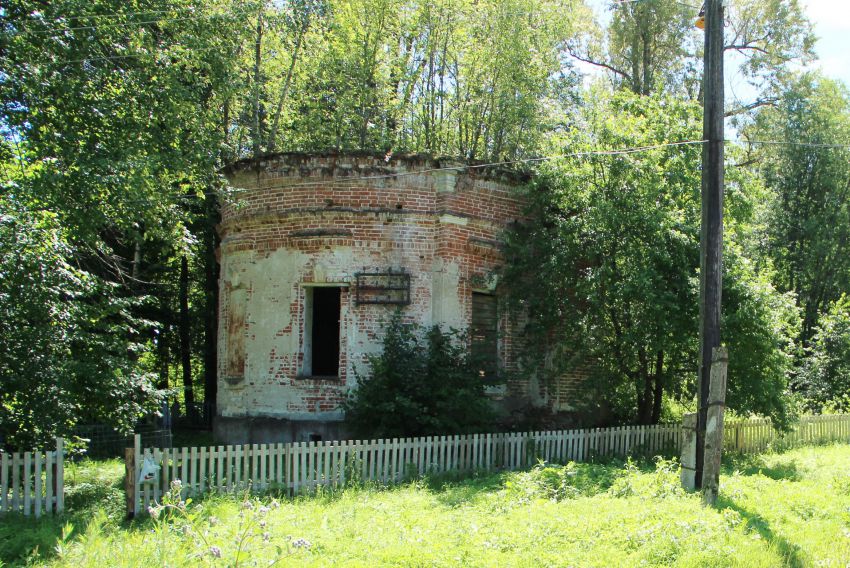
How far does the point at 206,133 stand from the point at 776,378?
1126 centimetres

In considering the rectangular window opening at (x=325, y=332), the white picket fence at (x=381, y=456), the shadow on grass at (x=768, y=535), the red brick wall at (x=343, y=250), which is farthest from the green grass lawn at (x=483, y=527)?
the rectangular window opening at (x=325, y=332)

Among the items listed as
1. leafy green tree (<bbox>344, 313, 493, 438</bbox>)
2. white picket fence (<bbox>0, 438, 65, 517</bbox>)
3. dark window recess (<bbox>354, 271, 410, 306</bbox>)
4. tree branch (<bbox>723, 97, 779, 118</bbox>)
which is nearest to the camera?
white picket fence (<bbox>0, 438, 65, 517</bbox>)

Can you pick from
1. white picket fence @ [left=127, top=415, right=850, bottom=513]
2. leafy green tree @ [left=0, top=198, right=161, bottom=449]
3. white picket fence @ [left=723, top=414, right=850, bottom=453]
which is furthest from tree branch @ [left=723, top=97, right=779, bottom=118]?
leafy green tree @ [left=0, top=198, right=161, bottom=449]

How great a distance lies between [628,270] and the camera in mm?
13492

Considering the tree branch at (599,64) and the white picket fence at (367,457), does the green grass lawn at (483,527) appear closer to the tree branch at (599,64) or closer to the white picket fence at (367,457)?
the white picket fence at (367,457)

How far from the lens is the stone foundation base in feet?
44.7

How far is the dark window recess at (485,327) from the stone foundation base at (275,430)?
306 centimetres

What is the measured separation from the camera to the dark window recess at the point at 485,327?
14359 mm

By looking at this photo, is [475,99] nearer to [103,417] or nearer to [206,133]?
[206,133]

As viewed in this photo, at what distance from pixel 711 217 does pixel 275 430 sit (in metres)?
8.68

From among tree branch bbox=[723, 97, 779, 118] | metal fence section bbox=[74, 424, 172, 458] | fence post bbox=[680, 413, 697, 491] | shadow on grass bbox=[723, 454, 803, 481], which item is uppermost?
tree branch bbox=[723, 97, 779, 118]

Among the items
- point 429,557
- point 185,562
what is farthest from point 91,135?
point 429,557

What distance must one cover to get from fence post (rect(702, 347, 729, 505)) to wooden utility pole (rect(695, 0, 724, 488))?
0.61 metres

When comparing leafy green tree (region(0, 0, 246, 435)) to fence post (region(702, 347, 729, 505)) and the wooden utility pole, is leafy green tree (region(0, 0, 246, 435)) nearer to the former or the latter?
the wooden utility pole
